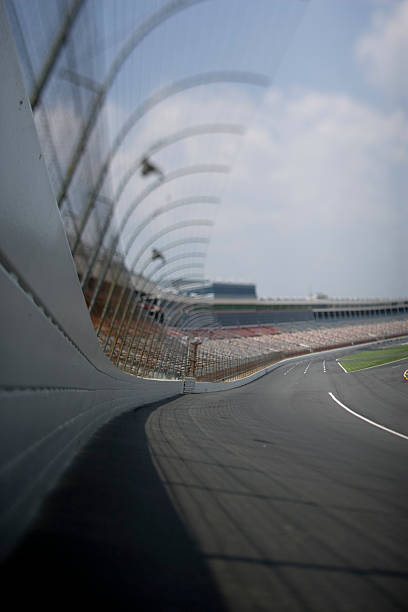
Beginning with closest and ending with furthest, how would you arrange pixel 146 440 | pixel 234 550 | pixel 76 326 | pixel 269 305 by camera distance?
pixel 234 550, pixel 76 326, pixel 146 440, pixel 269 305

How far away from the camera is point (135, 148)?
10633 mm

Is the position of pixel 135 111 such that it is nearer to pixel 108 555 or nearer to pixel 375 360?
pixel 108 555

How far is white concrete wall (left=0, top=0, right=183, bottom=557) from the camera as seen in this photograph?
7.23ft

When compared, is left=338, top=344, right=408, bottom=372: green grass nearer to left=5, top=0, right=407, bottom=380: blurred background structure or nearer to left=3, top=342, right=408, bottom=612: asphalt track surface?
left=5, top=0, right=407, bottom=380: blurred background structure

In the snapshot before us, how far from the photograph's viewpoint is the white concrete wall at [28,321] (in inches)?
86.8

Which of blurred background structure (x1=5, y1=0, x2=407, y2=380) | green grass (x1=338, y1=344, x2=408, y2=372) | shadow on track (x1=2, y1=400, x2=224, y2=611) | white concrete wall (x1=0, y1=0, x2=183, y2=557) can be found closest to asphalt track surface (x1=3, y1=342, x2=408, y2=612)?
shadow on track (x1=2, y1=400, x2=224, y2=611)

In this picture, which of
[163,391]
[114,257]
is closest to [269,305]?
[163,391]

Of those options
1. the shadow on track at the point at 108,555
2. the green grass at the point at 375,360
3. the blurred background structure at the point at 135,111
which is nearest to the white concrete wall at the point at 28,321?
the shadow on track at the point at 108,555

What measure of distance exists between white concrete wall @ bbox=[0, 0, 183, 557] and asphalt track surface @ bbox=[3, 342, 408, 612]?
0.23 meters

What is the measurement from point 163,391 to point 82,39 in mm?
14815

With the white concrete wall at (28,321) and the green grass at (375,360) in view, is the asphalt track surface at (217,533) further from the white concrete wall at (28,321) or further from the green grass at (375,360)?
the green grass at (375,360)

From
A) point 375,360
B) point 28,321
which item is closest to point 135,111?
point 28,321

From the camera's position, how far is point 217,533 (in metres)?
2.55

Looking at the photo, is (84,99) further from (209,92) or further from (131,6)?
(209,92)
